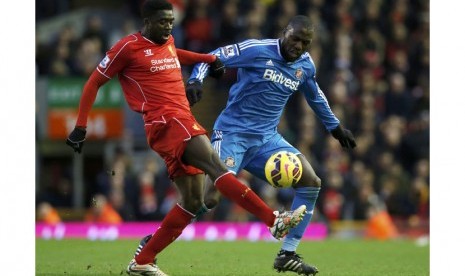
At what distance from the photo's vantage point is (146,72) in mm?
9156

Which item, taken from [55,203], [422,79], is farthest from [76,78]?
[422,79]

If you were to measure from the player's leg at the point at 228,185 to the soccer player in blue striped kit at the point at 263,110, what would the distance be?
3.12 feet

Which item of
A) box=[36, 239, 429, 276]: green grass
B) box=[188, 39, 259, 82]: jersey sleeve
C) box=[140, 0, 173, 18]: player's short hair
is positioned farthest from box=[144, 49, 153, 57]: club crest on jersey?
box=[36, 239, 429, 276]: green grass

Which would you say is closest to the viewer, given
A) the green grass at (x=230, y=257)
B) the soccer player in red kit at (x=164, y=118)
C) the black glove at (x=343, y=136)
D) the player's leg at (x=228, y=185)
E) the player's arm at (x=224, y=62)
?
the player's leg at (x=228, y=185)

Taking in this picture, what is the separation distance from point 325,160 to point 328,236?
1358 millimetres

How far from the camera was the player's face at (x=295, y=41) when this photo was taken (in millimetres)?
9570

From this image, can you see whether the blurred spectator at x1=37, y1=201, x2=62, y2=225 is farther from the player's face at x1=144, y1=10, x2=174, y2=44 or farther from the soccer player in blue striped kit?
the player's face at x1=144, y1=10, x2=174, y2=44

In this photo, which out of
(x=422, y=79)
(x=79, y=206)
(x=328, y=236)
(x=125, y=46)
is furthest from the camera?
(x=422, y=79)

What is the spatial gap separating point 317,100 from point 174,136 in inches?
68.3

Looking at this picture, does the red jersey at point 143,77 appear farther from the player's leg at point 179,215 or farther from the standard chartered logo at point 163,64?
the player's leg at point 179,215

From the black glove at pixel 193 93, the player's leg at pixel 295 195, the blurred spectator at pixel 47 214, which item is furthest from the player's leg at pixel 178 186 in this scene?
the blurred spectator at pixel 47 214

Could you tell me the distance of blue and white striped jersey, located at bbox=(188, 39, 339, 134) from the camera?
991 cm
